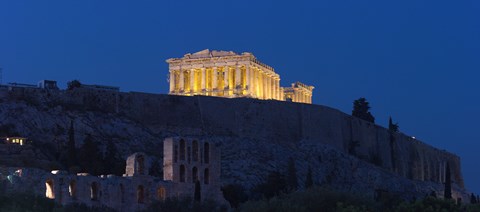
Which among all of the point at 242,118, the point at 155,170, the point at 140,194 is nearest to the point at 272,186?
the point at 155,170

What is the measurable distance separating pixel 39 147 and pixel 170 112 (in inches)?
695

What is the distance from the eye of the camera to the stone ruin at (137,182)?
57.8 metres

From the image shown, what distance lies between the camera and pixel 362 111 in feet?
411

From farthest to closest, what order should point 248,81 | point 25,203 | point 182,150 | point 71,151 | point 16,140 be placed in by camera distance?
point 248,81, point 16,140, point 71,151, point 182,150, point 25,203

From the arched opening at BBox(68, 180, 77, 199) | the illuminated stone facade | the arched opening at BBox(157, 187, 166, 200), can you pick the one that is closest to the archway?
the arched opening at BBox(68, 180, 77, 199)

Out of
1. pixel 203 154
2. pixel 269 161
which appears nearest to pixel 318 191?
pixel 203 154

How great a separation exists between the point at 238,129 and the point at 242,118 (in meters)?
1.43

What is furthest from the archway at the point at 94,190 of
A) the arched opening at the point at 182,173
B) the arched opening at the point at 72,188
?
the arched opening at the point at 182,173

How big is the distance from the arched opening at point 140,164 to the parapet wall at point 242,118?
902 inches

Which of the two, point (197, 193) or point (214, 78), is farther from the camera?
point (214, 78)

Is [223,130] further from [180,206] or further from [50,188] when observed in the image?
[50,188]

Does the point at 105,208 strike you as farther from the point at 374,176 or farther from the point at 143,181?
the point at 374,176

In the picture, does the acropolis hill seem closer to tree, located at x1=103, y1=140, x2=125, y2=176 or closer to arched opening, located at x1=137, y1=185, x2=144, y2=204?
arched opening, located at x1=137, y1=185, x2=144, y2=204

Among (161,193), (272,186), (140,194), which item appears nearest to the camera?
(140,194)
